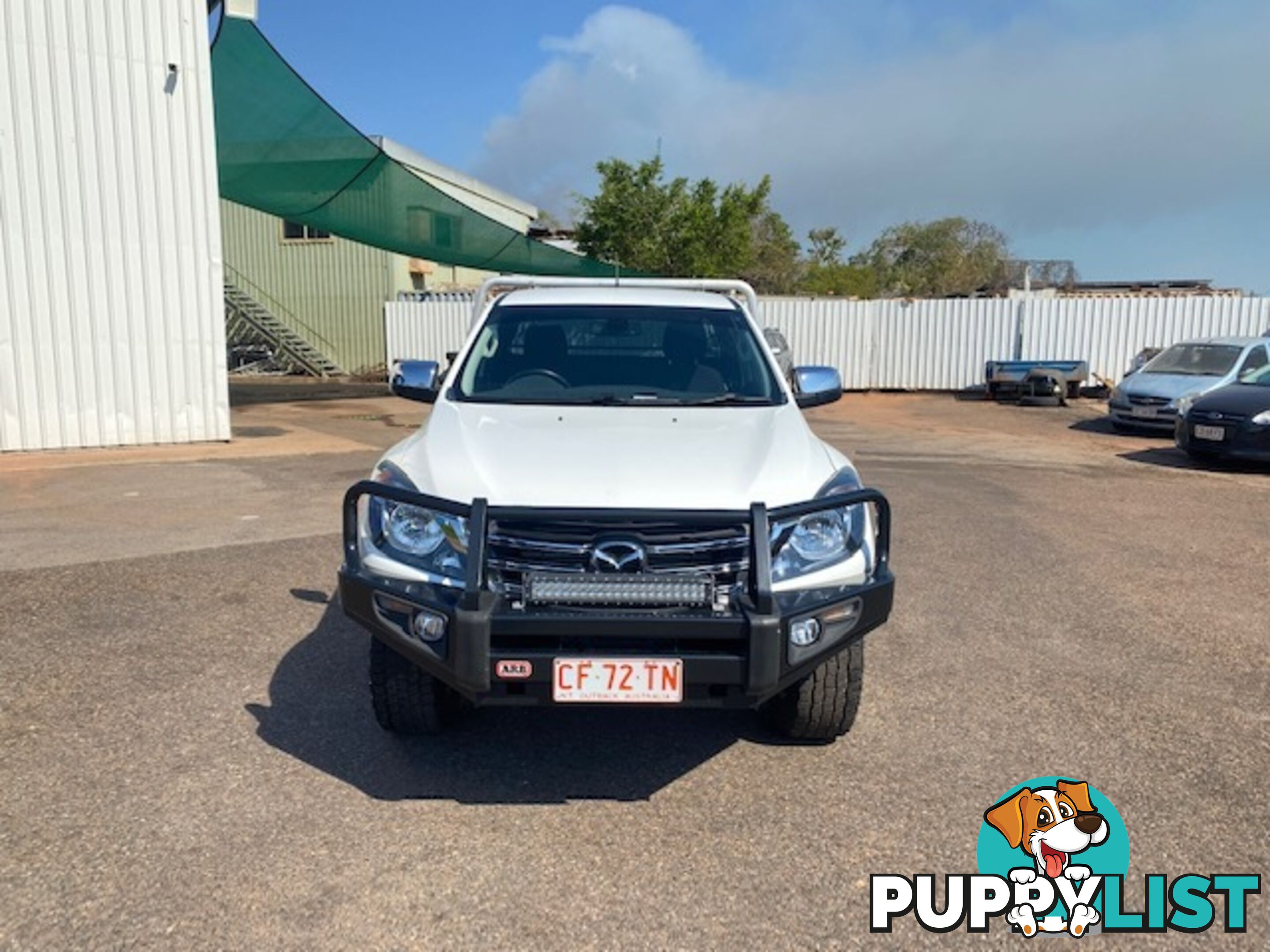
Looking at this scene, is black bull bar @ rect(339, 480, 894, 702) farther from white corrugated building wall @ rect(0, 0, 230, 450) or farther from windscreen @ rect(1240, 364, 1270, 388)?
windscreen @ rect(1240, 364, 1270, 388)

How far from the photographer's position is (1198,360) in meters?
14.6

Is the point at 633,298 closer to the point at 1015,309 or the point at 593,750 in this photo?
the point at 593,750

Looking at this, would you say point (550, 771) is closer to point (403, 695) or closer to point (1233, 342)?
point (403, 695)

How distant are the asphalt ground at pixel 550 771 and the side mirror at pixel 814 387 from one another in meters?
1.29

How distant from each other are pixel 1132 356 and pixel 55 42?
20.4 meters

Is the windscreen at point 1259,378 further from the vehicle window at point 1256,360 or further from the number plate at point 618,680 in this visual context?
the number plate at point 618,680

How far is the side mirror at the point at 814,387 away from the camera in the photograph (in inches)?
185

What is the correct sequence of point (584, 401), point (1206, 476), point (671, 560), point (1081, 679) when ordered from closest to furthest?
point (671, 560), point (584, 401), point (1081, 679), point (1206, 476)

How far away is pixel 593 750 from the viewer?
362 cm

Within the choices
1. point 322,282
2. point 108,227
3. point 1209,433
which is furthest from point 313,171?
point 322,282

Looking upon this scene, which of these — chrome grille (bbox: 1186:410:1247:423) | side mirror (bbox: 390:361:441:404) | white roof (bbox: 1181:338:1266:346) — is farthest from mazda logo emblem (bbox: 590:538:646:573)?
white roof (bbox: 1181:338:1266:346)

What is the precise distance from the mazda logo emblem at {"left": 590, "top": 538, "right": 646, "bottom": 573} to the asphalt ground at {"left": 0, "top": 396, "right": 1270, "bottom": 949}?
2.78 feet

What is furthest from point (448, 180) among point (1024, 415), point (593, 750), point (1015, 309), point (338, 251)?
point (593, 750)

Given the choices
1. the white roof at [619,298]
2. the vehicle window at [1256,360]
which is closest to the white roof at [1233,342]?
the vehicle window at [1256,360]
